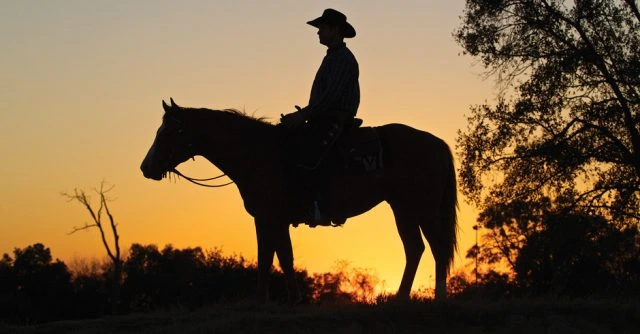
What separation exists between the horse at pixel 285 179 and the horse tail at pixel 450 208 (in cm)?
3

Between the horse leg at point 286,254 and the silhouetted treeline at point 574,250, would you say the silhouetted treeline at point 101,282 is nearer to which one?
the silhouetted treeline at point 574,250

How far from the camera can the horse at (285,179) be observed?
13.7 meters

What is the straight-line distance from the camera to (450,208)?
1477 cm

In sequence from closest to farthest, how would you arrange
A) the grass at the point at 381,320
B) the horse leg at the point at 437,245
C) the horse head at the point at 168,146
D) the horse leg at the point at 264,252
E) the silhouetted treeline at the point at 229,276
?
the grass at the point at 381,320
the horse leg at the point at 264,252
the horse head at the point at 168,146
the horse leg at the point at 437,245
the silhouetted treeline at the point at 229,276

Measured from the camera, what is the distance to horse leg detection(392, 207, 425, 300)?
1399 cm

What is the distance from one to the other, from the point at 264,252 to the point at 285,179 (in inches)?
43.8

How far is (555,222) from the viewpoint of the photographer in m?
30.4

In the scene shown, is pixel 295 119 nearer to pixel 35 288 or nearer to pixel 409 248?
pixel 409 248

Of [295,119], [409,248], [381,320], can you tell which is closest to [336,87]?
[295,119]

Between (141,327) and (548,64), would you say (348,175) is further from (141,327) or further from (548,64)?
(548,64)

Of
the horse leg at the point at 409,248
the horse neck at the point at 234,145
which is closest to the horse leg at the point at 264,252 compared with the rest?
the horse neck at the point at 234,145

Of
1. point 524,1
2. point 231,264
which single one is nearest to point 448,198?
point 524,1

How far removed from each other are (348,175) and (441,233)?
1.70 metres

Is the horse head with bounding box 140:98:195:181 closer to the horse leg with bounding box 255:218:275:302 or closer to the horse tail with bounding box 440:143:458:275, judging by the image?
the horse leg with bounding box 255:218:275:302
